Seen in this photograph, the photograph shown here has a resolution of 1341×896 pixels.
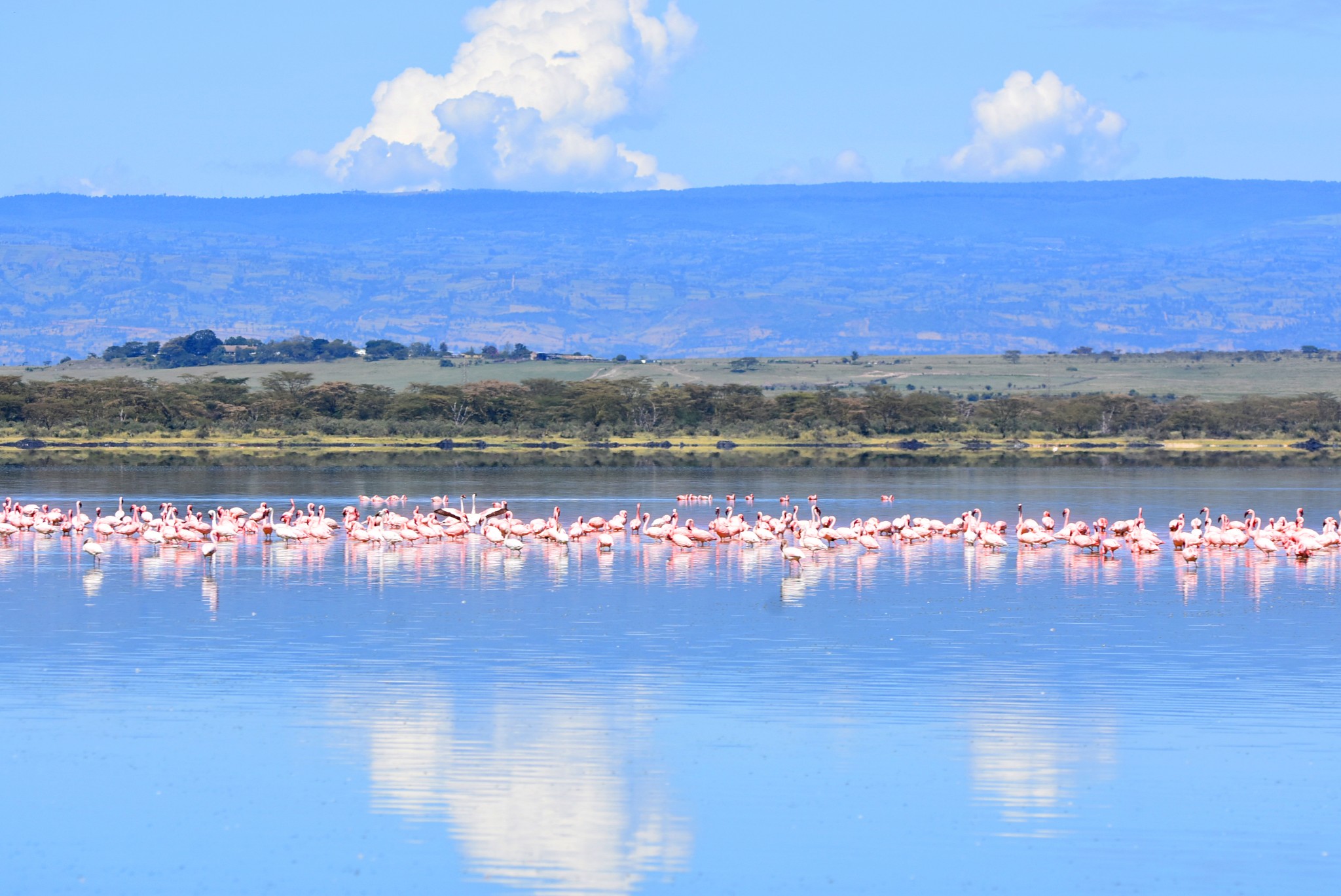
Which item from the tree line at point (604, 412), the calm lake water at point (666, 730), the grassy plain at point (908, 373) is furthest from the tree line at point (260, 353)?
the calm lake water at point (666, 730)

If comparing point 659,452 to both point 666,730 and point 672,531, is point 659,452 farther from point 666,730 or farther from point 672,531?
point 666,730

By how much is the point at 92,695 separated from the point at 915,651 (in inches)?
317

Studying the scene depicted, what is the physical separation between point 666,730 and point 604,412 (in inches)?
3473

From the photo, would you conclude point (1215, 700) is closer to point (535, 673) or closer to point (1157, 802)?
point (1157, 802)

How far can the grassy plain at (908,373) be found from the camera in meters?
156

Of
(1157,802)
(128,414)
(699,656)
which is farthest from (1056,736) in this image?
(128,414)

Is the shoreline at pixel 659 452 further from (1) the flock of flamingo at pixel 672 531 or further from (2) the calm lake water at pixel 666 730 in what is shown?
(2) the calm lake water at pixel 666 730

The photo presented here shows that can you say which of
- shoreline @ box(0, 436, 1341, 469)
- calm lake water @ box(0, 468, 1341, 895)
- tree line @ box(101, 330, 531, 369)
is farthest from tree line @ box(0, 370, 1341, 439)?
calm lake water @ box(0, 468, 1341, 895)

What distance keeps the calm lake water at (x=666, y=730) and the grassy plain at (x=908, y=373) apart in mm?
122316

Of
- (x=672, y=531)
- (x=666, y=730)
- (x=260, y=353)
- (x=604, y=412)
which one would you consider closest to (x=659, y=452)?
(x=604, y=412)

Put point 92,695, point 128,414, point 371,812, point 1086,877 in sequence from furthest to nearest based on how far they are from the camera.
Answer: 1. point 128,414
2. point 92,695
3. point 371,812
4. point 1086,877

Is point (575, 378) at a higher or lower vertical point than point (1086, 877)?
higher

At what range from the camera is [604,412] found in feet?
339

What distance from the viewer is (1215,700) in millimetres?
16891
